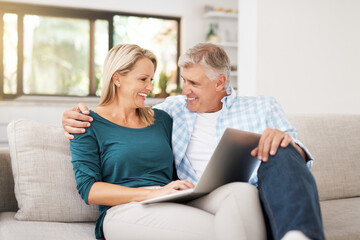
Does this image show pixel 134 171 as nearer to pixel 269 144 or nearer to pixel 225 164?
pixel 225 164

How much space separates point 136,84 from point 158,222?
0.67 m

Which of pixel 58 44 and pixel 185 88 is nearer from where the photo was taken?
pixel 185 88

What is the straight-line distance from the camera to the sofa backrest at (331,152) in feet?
7.07

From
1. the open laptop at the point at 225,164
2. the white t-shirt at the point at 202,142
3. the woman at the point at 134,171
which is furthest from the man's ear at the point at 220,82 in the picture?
the open laptop at the point at 225,164

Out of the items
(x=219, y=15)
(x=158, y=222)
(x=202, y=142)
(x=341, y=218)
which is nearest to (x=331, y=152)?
(x=341, y=218)

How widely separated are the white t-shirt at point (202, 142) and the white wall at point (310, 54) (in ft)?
6.50

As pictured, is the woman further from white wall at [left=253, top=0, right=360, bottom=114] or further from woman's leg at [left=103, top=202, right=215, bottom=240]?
white wall at [left=253, top=0, right=360, bottom=114]

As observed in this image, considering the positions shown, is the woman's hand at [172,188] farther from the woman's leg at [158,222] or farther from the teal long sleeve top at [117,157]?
the teal long sleeve top at [117,157]

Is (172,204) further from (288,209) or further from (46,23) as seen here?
(46,23)

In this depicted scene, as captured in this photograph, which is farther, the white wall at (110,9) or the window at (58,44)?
the window at (58,44)

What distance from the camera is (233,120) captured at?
1.89m

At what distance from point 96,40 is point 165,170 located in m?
4.04

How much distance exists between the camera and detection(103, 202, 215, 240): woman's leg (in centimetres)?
128

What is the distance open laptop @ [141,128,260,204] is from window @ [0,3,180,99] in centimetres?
416
